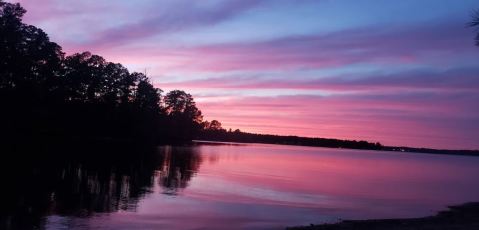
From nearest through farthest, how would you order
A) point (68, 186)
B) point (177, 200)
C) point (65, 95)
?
point (177, 200), point (68, 186), point (65, 95)

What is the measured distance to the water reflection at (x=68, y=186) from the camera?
21.6 m

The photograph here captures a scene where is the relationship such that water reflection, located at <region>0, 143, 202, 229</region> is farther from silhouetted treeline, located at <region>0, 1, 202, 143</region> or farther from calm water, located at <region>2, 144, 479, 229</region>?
silhouetted treeline, located at <region>0, 1, 202, 143</region>

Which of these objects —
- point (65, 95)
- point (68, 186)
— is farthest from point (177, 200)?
point (65, 95)

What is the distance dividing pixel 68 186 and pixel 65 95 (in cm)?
6081

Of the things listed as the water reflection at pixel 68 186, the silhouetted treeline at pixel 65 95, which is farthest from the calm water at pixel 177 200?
the silhouetted treeline at pixel 65 95

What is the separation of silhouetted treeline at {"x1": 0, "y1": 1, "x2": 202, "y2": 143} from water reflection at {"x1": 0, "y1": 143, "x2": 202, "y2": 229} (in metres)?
22.5

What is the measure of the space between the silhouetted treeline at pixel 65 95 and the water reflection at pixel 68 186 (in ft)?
73.9

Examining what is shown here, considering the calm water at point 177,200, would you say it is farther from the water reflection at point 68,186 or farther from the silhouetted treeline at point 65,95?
the silhouetted treeline at point 65,95

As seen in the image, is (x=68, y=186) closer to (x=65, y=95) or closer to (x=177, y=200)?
(x=177, y=200)

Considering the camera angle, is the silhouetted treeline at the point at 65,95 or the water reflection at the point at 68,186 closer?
the water reflection at the point at 68,186

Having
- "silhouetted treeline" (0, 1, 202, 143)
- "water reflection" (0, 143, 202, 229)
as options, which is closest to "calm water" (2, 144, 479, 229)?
"water reflection" (0, 143, 202, 229)

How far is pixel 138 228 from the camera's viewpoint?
2012 centimetres

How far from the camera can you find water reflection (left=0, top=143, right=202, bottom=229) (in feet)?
71.0

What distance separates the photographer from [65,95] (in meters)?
87.6
